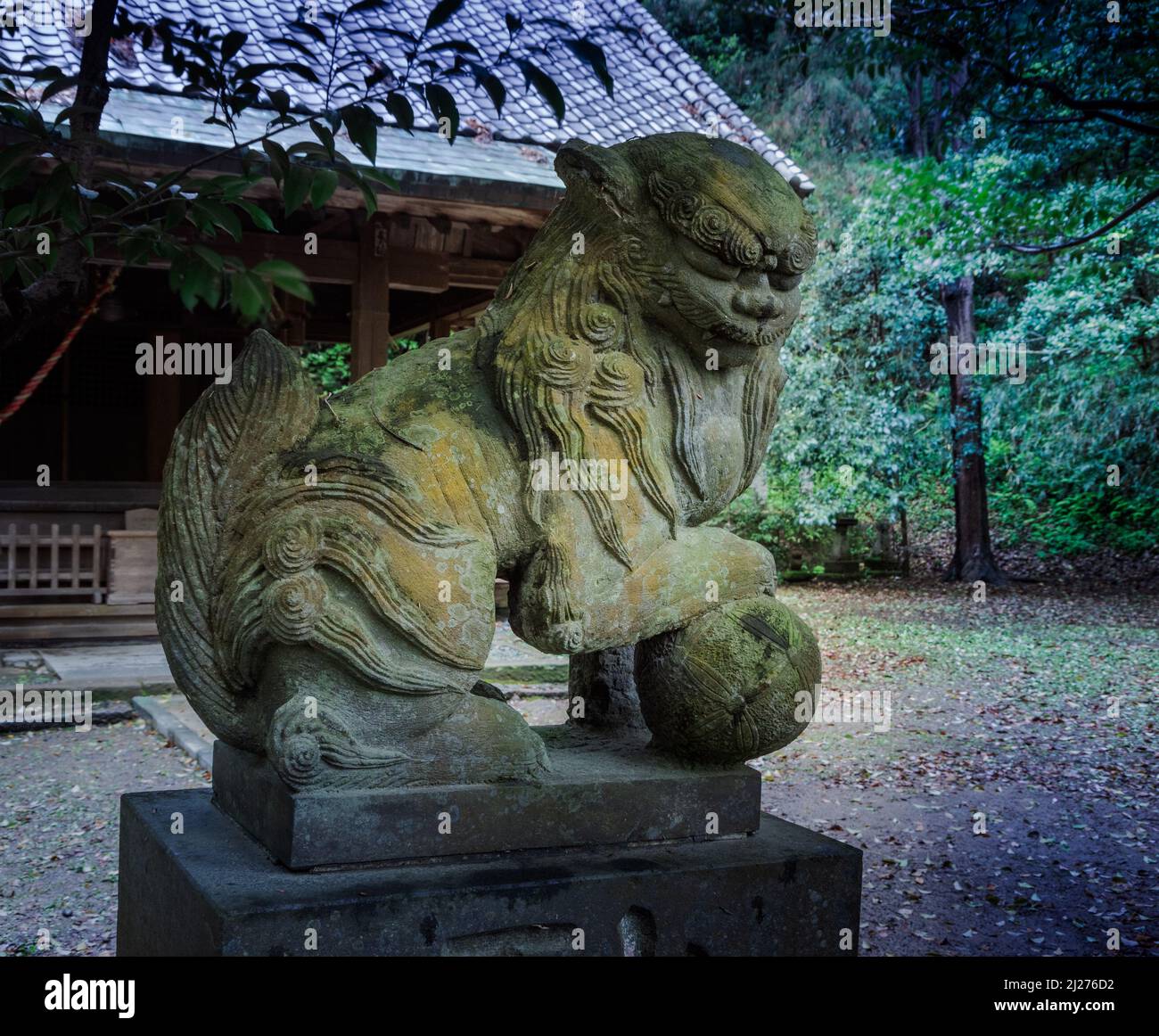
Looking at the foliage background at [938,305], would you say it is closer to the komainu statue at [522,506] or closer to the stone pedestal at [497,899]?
the komainu statue at [522,506]

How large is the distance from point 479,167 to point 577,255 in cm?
509

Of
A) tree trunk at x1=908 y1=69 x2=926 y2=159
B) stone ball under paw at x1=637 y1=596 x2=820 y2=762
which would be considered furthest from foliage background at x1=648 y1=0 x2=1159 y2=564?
stone ball under paw at x1=637 y1=596 x2=820 y2=762

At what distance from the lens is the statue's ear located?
8.13 feet

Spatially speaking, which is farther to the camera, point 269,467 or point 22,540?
point 22,540

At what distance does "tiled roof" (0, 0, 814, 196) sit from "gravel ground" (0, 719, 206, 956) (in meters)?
3.64

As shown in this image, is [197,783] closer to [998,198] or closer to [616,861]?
[616,861]

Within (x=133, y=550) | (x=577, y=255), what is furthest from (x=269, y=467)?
(x=133, y=550)

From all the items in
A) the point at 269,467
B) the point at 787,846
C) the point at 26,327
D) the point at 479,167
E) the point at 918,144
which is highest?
the point at 918,144

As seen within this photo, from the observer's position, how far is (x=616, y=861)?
2.44 metres

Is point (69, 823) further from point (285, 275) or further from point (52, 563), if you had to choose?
point (285, 275)

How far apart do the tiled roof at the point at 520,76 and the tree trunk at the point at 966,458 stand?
16.7 feet

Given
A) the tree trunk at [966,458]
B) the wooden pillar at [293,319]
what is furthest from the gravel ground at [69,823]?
the tree trunk at [966,458]

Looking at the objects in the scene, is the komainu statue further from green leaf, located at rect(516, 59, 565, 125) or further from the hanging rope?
the hanging rope

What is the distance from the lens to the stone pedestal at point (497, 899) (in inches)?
84.0
